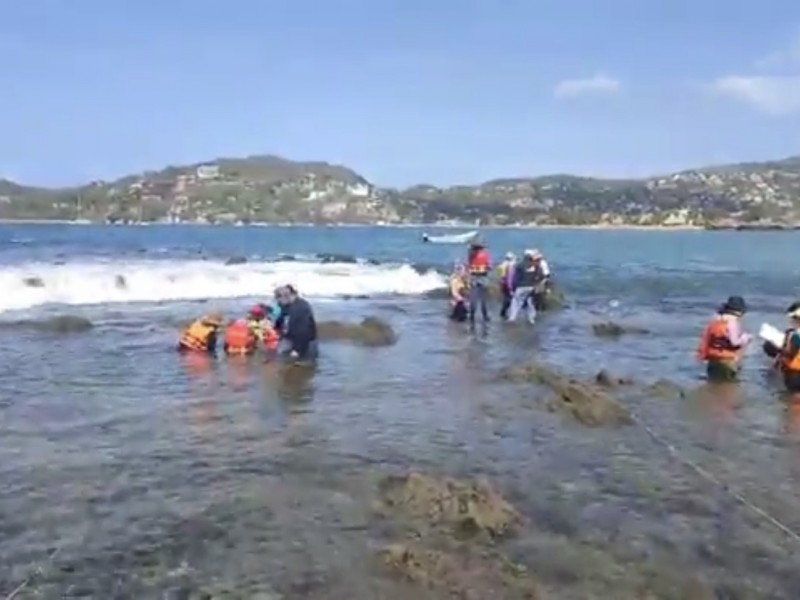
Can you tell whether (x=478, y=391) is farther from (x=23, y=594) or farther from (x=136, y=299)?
(x=136, y=299)

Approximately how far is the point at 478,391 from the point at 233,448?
17.5 ft

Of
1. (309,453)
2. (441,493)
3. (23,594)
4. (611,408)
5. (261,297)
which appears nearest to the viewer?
(23,594)

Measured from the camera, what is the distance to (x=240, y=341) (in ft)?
61.9

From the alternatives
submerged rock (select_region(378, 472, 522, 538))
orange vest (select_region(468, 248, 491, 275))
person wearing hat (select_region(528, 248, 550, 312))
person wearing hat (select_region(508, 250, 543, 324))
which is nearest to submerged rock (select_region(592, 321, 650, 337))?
person wearing hat (select_region(508, 250, 543, 324))

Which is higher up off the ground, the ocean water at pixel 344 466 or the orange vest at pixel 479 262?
the orange vest at pixel 479 262

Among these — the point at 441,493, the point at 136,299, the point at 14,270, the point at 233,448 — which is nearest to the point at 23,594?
the point at 441,493

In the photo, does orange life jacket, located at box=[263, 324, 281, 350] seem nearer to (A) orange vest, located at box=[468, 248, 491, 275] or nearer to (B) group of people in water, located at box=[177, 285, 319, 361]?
(B) group of people in water, located at box=[177, 285, 319, 361]

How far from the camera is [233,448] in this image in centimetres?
1141

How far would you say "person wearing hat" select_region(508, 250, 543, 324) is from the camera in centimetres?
2775

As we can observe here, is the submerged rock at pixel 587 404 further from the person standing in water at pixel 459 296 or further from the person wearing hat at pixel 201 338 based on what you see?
the person standing in water at pixel 459 296

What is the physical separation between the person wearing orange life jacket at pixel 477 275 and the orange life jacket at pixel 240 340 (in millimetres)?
A: 8492

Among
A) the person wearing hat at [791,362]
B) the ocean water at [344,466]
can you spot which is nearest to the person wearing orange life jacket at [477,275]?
the ocean water at [344,466]

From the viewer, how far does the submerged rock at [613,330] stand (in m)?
25.2

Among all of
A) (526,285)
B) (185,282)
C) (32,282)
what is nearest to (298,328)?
(526,285)
